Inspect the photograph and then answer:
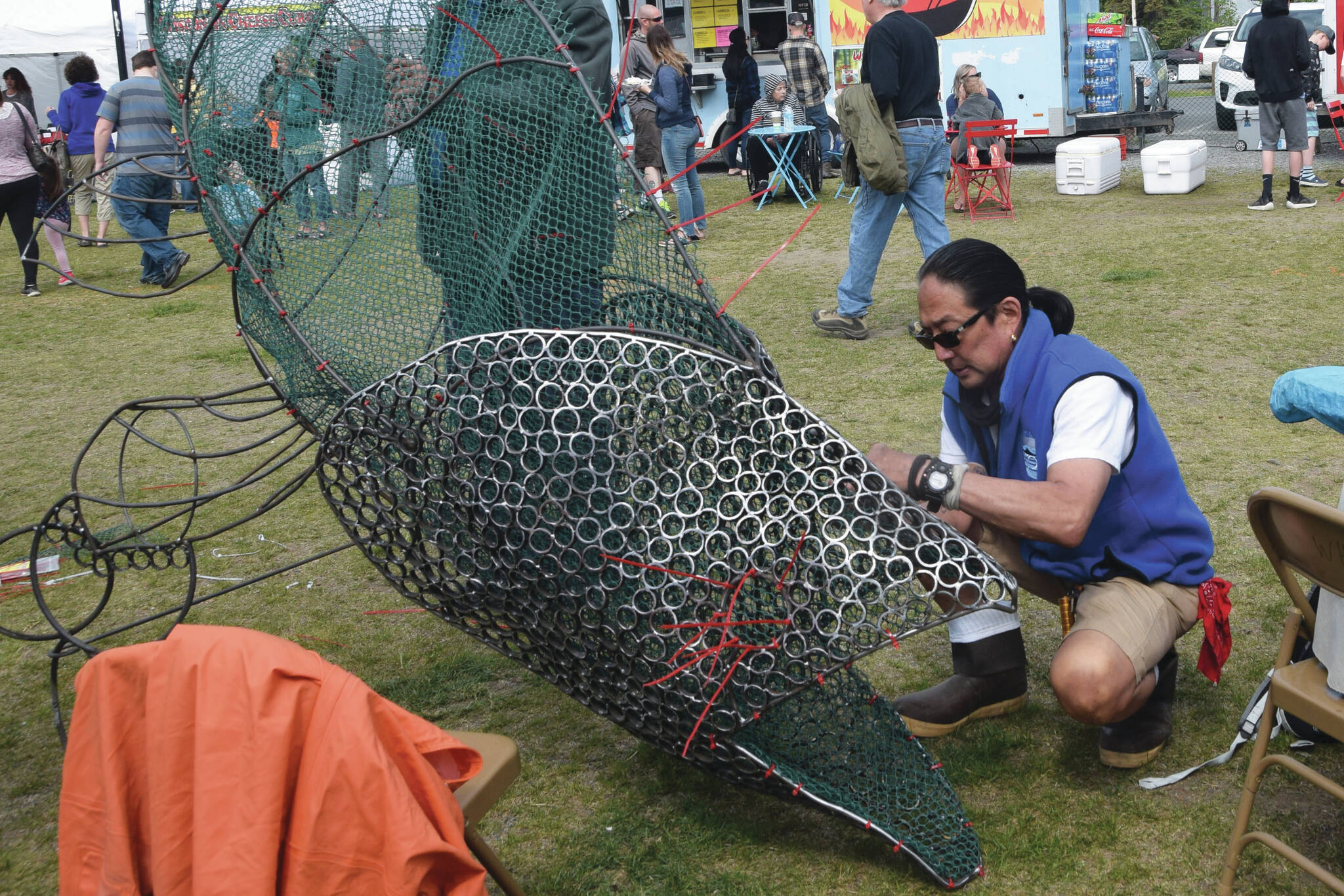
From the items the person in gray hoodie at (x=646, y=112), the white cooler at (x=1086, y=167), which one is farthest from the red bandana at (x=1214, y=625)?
the white cooler at (x=1086, y=167)

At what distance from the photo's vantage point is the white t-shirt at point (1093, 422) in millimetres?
2346

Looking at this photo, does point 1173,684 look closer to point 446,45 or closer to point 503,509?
point 503,509

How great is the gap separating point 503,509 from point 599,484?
0.20m

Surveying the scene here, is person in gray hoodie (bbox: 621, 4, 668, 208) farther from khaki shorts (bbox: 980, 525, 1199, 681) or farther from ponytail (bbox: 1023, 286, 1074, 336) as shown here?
khaki shorts (bbox: 980, 525, 1199, 681)

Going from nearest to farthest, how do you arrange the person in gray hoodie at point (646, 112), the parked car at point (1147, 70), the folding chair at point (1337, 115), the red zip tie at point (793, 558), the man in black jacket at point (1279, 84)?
the red zip tie at point (793, 558) < the man in black jacket at point (1279, 84) < the person in gray hoodie at point (646, 112) < the folding chair at point (1337, 115) < the parked car at point (1147, 70)

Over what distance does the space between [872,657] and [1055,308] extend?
1121 millimetres

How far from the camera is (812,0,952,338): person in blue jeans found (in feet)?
19.8

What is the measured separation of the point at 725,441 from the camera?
203 cm

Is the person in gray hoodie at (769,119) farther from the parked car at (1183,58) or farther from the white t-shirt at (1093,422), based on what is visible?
the parked car at (1183,58)

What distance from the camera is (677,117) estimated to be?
33.2 feet

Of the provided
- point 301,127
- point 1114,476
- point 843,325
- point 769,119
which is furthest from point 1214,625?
point 769,119

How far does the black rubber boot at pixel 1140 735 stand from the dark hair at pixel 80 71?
10.2 meters

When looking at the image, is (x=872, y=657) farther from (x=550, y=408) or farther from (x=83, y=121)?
(x=83, y=121)

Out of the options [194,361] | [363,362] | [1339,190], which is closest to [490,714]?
[363,362]
